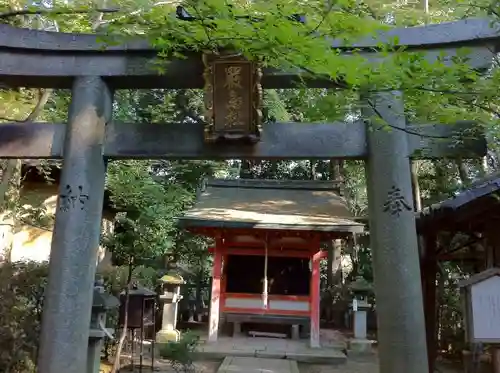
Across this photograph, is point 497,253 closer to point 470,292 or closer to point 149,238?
point 470,292

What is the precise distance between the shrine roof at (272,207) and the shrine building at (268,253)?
0.02m

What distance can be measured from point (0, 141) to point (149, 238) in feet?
12.0

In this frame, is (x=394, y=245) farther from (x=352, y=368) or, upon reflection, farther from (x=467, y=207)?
(x=352, y=368)

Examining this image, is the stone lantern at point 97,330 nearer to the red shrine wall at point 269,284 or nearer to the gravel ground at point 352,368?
the gravel ground at point 352,368

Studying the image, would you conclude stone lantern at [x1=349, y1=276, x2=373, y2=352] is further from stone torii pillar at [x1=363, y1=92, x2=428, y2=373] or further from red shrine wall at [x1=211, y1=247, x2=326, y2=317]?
stone torii pillar at [x1=363, y1=92, x2=428, y2=373]

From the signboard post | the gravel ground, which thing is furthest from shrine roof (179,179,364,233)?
the signboard post

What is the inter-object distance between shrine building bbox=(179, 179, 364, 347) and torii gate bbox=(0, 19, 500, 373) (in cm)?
640

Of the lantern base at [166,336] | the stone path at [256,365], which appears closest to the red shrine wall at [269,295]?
the lantern base at [166,336]

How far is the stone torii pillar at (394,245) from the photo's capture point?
12.8 feet

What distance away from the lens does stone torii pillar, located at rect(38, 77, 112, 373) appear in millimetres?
3961

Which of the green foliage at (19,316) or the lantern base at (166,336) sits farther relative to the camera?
the lantern base at (166,336)

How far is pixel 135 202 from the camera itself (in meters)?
9.27

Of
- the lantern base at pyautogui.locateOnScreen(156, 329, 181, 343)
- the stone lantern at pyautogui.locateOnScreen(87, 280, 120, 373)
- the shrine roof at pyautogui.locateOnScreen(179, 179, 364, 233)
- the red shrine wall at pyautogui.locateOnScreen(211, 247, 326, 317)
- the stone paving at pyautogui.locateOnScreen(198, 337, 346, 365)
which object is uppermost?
the shrine roof at pyautogui.locateOnScreen(179, 179, 364, 233)

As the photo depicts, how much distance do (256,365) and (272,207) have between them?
14.8ft
